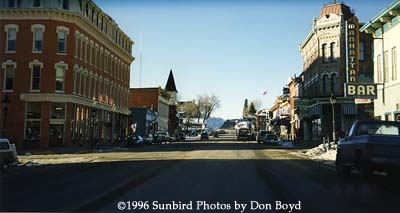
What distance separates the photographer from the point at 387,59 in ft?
91.4

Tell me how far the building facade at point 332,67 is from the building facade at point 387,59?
1794 cm

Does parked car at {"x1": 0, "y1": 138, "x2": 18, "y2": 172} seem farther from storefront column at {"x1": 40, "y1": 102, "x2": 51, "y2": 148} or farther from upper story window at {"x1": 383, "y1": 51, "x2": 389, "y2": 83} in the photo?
storefront column at {"x1": 40, "y1": 102, "x2": 51, "y2": 148}

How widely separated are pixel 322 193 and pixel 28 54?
38.0 m

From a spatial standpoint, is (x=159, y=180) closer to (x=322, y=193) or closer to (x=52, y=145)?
(x=322, y=193)

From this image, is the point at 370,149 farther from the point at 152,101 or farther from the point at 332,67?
the point at 152,101

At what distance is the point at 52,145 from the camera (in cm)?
4206

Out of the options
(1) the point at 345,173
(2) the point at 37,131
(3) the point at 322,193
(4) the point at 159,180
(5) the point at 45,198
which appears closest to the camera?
(5) the point at 45,198

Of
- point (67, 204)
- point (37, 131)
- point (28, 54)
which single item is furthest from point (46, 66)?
point (67, 204)

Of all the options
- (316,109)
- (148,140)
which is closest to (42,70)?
(148,140)

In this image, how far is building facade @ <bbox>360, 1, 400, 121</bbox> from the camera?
26.2 meters

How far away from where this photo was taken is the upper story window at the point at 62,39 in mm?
43156

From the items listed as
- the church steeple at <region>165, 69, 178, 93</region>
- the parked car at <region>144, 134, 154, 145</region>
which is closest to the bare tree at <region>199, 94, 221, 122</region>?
the church steeple at <region>165, 69, 178, 93</region>

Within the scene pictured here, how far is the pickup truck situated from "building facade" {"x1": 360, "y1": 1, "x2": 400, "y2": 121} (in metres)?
12.6

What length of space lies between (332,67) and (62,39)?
1165 inches
